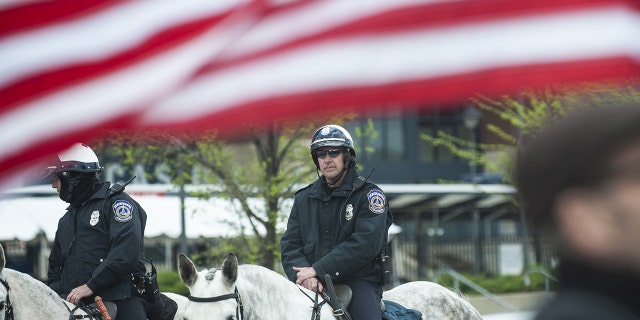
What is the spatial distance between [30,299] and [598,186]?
670cm

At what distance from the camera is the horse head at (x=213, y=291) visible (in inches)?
281

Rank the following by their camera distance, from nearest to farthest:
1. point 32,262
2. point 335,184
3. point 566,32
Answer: point 566,32 → point 335,184 → point 32,262

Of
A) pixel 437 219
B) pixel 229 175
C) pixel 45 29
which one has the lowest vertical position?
pixel 437 219

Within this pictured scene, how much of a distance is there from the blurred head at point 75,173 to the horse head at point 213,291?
1.73 metres

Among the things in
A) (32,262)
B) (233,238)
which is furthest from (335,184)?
(32,262)

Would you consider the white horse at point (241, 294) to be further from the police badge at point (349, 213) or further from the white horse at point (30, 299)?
the white horse at point (30, 299)

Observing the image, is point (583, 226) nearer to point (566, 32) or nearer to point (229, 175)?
point (566, 32)

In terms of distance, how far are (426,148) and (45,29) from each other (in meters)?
50.2

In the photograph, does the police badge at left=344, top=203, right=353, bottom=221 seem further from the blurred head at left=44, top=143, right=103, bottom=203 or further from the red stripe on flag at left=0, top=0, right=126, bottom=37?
the red stripe on flag at left=0, top=0, right=126, bottom=37

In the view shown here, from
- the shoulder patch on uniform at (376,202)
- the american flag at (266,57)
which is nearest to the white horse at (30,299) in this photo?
the shoulder patch on uniform at (376,202)

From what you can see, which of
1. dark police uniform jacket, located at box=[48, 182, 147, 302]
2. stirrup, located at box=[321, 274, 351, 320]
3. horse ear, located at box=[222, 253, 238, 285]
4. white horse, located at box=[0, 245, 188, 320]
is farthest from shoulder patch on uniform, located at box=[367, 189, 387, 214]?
dark police uniform jacket, located at box=[48, 182, 147, 302]

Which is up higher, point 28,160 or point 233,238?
point 28,160

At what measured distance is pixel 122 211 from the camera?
8.78 m

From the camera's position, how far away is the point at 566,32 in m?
3.49
